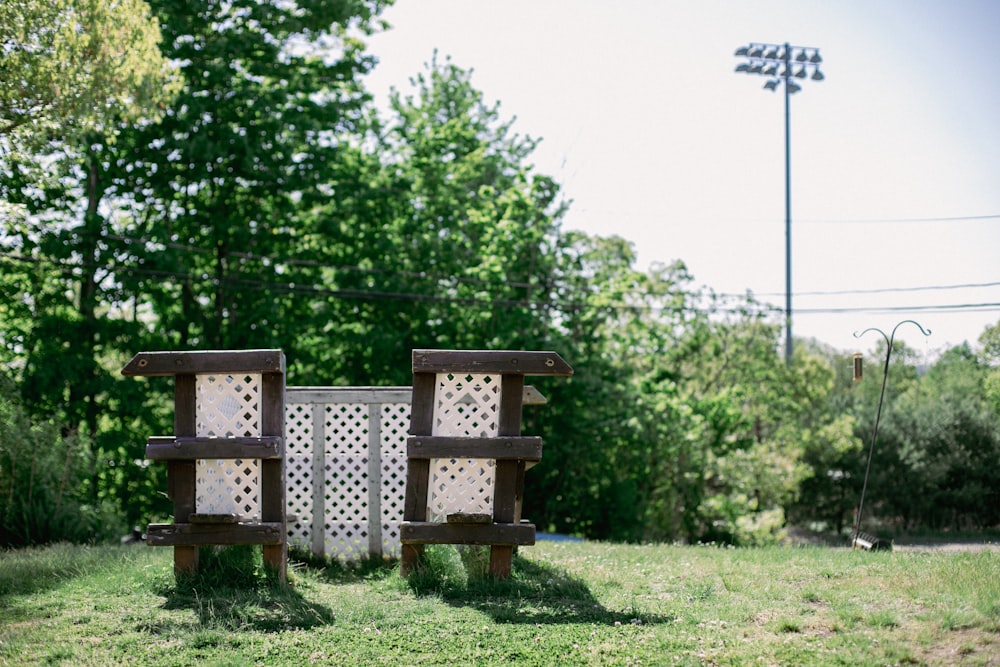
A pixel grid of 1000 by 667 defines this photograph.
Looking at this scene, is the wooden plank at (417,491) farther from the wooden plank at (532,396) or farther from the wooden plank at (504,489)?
the wooden plank at (532,396)

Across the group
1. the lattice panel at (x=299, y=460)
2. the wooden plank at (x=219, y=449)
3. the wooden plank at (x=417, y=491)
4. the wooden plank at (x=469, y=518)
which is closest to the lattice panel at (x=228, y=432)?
the wooden plank at (x=219, y=449)

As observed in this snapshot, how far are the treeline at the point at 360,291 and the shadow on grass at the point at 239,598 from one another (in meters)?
5.84

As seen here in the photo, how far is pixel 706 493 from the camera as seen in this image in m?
24.0

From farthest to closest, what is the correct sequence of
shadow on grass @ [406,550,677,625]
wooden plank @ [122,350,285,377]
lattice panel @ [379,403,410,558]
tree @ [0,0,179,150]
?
tree @ [0,0,179,150] → lattice panel @ [379,403,410,558] → wooden plank @ [122,350,285,377] → shadow on grass @ [406,550,677,625]

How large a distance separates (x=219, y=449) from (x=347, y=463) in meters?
2.22

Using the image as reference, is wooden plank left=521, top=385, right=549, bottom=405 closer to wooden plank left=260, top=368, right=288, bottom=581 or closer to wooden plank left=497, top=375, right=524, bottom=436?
wooden plank left=497, top=375, right=524, bottom=436

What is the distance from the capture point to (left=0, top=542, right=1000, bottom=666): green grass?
5.26 m

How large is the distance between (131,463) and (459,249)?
28.0 ft

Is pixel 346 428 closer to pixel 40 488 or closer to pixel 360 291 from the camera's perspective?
pixel 40 488

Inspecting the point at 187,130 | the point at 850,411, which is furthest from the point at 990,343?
the point at 187,130

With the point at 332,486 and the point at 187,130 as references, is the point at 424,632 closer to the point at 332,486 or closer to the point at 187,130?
the point at 332,486

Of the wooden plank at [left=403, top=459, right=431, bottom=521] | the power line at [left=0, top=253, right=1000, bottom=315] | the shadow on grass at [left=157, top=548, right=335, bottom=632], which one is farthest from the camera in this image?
the power line at [left=0, top=253, right=1000, bottom=315]

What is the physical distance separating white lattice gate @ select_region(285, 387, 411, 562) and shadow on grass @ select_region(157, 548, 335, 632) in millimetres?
1740

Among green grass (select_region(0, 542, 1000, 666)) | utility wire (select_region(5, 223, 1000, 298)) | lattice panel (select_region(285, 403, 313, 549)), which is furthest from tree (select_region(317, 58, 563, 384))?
green grass (select_region(0, 542, 1000, 666))
